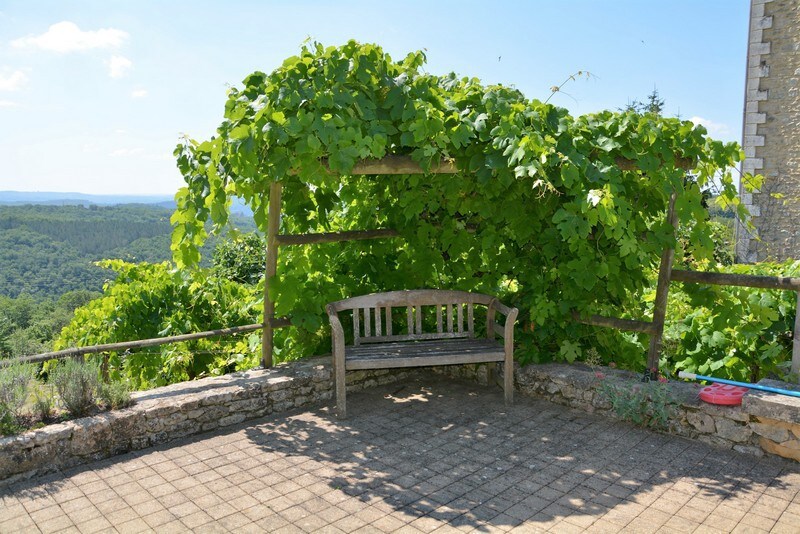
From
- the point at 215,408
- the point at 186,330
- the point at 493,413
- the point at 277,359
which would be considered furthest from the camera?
the point at 186,330

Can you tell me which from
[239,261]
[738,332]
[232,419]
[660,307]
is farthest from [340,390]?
[239,261]

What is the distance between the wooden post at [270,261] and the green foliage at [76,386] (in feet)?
4.60

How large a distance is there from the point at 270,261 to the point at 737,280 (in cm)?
356

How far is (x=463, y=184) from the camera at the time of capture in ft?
16.5

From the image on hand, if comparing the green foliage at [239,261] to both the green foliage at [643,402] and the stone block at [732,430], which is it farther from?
the stone block at [732,430]

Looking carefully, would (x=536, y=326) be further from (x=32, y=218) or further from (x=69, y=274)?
(x=32, y=218)

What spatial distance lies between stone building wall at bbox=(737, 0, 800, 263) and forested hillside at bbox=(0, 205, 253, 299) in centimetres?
2384

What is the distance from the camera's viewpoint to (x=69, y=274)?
35375mm

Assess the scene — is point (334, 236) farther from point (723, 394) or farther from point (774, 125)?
point (774, 125)

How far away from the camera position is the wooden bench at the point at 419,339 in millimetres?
4742

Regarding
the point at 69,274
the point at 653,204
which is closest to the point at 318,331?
the point at 653,204

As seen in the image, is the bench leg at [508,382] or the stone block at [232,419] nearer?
the stone block at [232,419]

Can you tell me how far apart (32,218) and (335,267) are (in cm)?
4875

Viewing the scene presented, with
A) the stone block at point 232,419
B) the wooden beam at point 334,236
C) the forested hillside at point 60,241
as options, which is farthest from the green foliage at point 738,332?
the forested hillside at point 60,241
